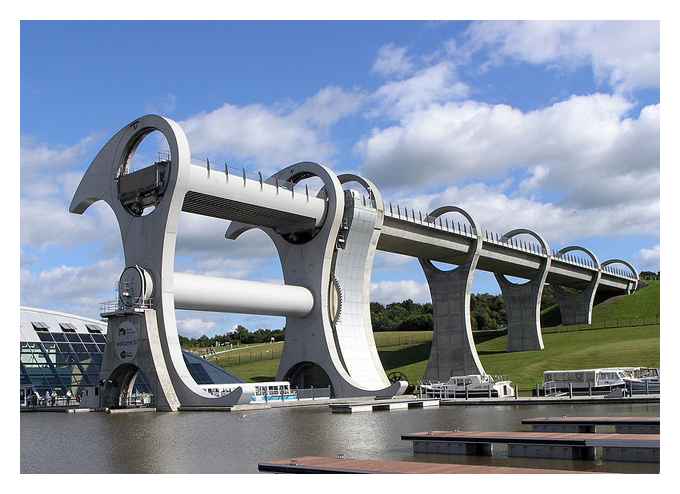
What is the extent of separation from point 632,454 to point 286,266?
37940mm

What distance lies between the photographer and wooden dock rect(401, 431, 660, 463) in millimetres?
17422

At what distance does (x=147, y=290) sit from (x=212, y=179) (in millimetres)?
6934

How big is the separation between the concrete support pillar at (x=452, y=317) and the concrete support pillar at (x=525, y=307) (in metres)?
11.6

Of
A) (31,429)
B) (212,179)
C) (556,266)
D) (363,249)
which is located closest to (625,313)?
(556,266)

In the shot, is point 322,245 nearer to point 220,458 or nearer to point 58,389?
point 58,389

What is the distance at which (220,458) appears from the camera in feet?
63.3

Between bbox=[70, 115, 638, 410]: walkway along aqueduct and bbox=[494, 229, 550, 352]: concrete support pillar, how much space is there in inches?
337

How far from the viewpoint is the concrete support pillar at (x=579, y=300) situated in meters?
96.1

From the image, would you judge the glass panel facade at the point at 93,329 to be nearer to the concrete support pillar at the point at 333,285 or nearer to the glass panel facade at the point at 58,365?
the glass panel facade at the point at 58,365

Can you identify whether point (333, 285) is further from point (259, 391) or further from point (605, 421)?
point (605, 421)

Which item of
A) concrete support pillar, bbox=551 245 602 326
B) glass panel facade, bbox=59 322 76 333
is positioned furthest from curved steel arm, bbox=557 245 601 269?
glass panel facade, bbox=59 322 76 333

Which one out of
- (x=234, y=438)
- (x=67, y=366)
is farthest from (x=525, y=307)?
(x=234, y=438)

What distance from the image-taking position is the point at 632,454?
17.5 meters

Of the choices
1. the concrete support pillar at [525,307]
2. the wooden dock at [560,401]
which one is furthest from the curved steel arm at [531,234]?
the wooden dock at [560,401]
